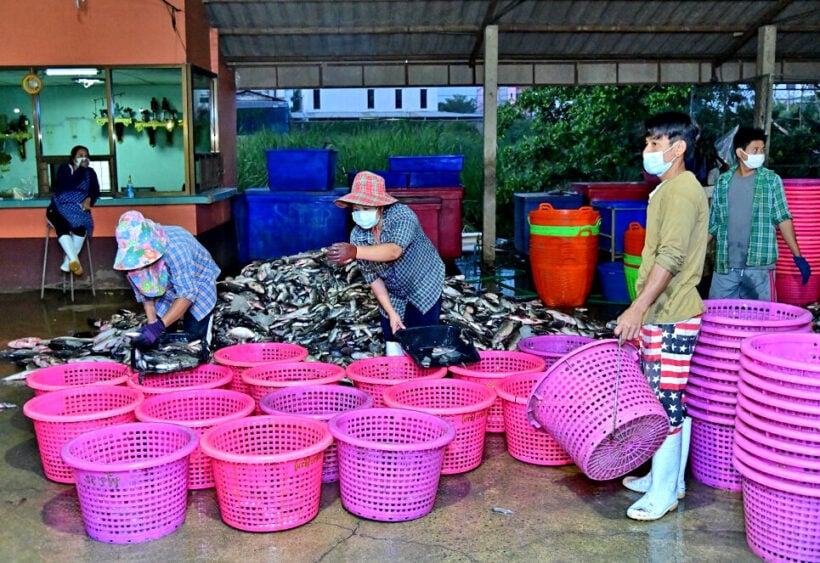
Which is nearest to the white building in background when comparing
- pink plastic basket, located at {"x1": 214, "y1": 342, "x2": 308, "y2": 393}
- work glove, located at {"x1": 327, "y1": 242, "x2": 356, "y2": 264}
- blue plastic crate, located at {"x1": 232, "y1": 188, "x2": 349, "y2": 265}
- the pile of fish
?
blue plastic crate, located at {"x1": 232, "y1": 188, "x2": 349, "y2": 265}

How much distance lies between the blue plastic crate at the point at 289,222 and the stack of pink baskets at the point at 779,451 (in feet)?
27.9

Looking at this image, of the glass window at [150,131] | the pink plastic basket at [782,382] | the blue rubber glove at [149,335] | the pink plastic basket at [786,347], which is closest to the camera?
the pink plastic basket at [782,382]

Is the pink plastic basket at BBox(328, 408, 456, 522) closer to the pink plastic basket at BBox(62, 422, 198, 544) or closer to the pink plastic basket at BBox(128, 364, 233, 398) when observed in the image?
the pink plastic basket at BBox(62, 422, 198, 544)

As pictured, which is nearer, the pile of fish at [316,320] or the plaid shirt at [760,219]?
the plaid shirt at [760,219]

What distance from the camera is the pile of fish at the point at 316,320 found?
6.69 metres

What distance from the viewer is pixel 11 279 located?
1016cm

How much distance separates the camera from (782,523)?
3.30 metres

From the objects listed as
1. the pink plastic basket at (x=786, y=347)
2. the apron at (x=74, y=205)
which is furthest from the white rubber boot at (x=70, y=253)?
the pink plastic basket at (x=786, y=347)

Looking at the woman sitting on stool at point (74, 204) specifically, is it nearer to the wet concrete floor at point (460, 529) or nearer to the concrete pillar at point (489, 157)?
the concrete pillar at point (489, 157)

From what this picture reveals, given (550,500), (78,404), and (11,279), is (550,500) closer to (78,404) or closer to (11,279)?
(78,404)

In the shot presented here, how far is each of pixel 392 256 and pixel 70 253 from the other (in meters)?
6.41

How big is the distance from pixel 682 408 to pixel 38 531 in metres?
3.03

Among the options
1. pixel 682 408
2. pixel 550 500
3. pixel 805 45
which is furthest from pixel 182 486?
pixel 805 45

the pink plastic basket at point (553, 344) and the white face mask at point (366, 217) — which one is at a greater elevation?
the white face mask at point (366, 217)
